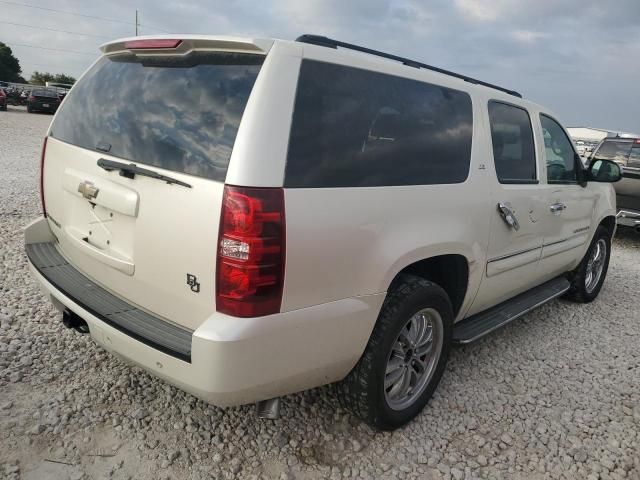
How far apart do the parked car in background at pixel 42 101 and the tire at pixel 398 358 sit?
28539 mm

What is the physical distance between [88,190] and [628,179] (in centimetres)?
828

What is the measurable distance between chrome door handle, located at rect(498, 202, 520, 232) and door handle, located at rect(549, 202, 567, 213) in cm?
68

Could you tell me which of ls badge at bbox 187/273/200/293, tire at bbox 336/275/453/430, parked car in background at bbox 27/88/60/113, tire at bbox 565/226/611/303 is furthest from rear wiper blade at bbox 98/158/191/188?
parked car in background at bbox 27/88/60/113

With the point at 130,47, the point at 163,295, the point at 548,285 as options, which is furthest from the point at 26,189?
the point at 548,285

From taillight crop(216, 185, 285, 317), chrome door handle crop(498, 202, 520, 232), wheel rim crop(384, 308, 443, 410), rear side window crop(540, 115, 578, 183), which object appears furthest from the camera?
rear side window crop(540, 115, 578, 183)

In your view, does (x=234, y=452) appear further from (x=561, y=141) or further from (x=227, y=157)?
(x=561, y=141)

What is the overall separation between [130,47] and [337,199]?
1.30 meters

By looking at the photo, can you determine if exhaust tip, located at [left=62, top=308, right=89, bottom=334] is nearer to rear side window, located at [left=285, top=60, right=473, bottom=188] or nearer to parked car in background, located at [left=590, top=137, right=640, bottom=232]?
rear side window, located at [left=285, top=60, right=473, bottom=188]

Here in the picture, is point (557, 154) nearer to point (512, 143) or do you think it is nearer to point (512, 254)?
point (512, 143)

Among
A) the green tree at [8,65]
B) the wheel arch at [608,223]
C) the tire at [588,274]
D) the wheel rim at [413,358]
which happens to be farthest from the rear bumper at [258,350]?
the green tree at [8,65]

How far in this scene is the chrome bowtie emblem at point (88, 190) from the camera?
2.28 metres

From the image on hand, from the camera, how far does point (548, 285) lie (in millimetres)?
4277

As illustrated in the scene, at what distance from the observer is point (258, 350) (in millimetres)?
1884

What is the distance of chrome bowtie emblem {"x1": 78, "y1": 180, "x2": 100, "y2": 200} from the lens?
2.28 metres
